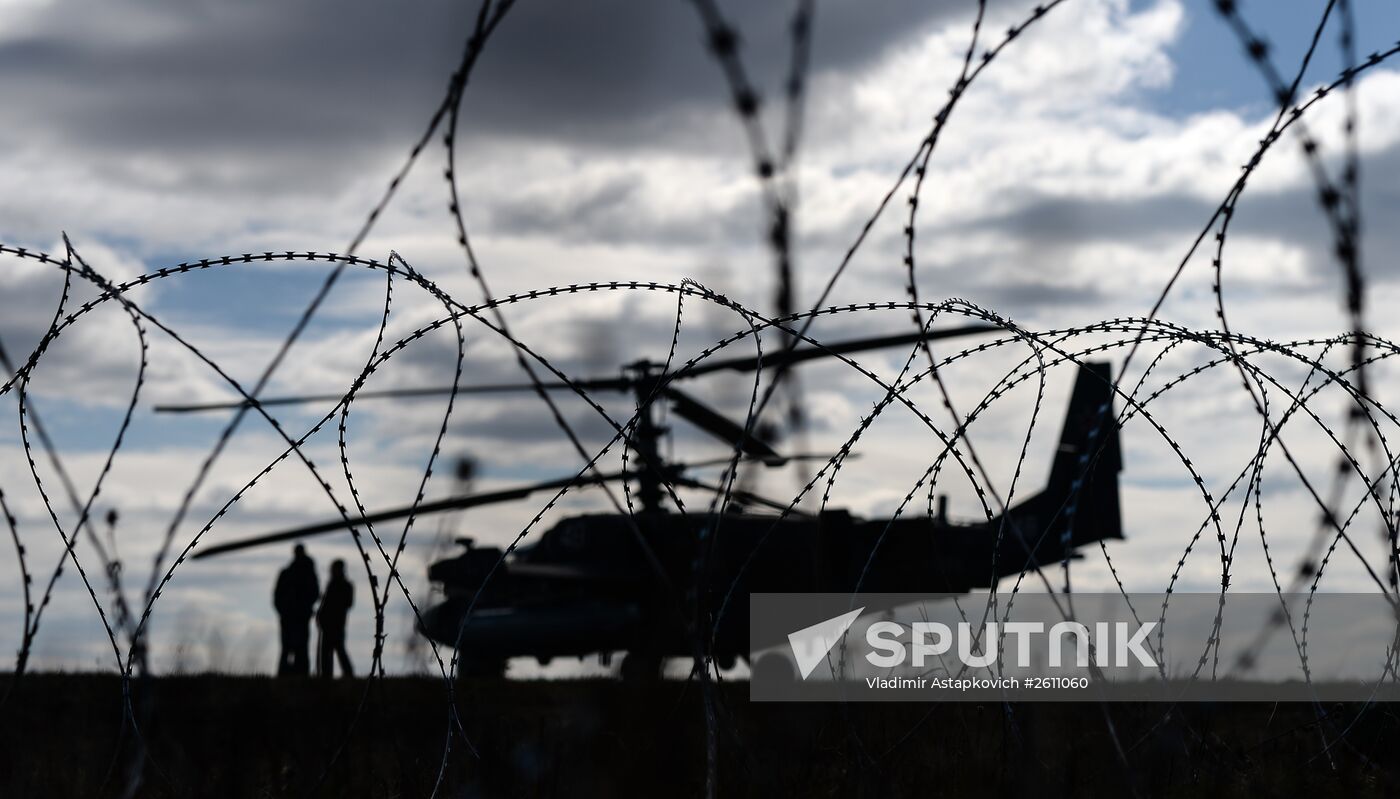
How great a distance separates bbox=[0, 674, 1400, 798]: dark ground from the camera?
4855 mm

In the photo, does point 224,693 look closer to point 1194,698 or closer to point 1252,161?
point 1194,698

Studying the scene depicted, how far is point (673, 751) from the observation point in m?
4.43

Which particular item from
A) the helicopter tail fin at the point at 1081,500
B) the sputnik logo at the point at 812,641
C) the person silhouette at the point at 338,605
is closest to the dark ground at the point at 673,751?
the sputnik logo at the point at 812,641

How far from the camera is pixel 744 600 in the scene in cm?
1800

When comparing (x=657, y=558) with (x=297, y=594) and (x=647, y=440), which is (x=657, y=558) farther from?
(x=297, y=594)

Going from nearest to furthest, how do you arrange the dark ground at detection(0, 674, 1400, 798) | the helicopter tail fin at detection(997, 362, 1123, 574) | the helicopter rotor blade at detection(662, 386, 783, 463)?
the dark ground at detection(0, 674, 1400, 798) → the helicopter rotor blade at detection(662, 386, 783, 463) → the helicopter tail fin at detection(997, 362, 1123, 574)

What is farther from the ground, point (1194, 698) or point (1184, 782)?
point (1194, 698)

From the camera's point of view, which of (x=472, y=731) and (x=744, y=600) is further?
(x=744, y=600)

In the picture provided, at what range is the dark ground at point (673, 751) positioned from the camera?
4.86 m

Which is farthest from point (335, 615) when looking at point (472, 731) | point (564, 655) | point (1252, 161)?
point (1252, 161)

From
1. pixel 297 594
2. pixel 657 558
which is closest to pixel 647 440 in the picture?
pixel 657 558

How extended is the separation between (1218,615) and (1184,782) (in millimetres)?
1003

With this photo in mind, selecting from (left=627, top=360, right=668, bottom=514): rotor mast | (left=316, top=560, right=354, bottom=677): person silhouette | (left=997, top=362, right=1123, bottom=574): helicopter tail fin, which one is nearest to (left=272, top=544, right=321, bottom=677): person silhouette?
(left=316, top=560, right=354, bottom=677): person silhouette

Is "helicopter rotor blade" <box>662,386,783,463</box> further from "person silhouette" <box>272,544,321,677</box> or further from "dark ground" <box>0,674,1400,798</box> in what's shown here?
"person silhouette" <box>272,544,321,677</box>
